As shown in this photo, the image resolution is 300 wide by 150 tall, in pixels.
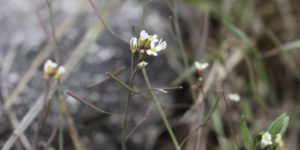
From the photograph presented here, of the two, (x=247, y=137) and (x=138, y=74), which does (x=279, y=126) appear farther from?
(x=138, y=74)

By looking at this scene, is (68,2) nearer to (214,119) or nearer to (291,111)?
(214,119)

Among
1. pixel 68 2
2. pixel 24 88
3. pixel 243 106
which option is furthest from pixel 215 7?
pixel 24 88

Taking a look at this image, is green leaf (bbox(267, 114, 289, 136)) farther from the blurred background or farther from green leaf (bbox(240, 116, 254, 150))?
the blurred background

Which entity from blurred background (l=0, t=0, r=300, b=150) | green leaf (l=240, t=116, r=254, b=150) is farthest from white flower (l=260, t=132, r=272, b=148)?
blurred background (l=0, t=0, r=300, b=150)

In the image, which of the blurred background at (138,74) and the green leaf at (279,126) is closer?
the green leaf at (279,126)

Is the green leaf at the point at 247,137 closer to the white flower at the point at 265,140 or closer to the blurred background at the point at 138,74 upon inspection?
the white flower at the point at 265,140

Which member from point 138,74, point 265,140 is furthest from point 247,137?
point 138,74

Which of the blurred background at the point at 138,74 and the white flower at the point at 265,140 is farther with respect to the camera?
the blurred background at the point at 138,74

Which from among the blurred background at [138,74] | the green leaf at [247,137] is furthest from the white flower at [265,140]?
the blurred background at [138,74]
